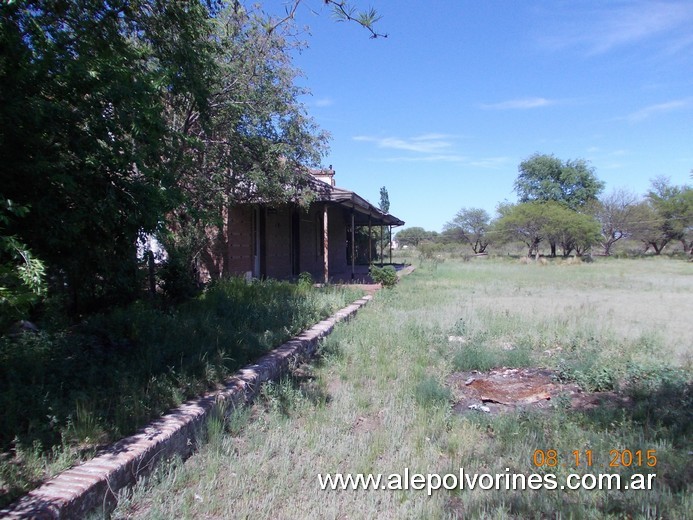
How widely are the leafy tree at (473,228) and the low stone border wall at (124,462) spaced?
2366 inches

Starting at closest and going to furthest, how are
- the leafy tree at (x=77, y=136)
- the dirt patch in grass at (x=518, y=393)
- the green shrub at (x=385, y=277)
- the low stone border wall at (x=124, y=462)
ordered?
the low stone border wall at (x=124, y=462) → the leafy tree at (x=77, y=136) → the dirt patch in grass at (x=518, y=393) → the green shrub at (x=385, y=277)

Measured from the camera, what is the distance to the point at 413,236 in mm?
77312

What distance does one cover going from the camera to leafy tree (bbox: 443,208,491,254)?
207 ft

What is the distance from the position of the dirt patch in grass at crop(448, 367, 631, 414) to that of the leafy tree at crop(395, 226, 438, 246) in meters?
63.1

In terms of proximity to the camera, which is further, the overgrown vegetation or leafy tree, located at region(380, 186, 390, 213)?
leafy tree, located at region(380, 186, 390, 213)

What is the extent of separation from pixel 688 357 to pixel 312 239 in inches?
571

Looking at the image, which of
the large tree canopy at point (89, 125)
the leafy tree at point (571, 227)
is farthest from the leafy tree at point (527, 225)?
the large tree canopy at point (89, 125)

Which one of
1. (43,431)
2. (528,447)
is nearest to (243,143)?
(43,431)

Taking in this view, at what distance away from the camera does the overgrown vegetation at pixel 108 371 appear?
321 cm

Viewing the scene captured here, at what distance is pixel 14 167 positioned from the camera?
363cm

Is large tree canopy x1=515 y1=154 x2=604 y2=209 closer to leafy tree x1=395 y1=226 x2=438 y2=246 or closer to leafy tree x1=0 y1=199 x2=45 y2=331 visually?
leafy tree x1=395 y1=226 x2=438 y2=246

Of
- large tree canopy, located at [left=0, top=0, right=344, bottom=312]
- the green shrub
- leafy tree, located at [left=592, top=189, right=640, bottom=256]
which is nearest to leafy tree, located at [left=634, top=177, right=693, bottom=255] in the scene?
leafy tree, located at [left=592, top=189, right=640, bottom=256]
